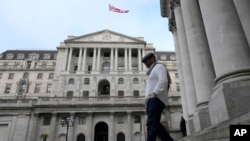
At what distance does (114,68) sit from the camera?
4938cm

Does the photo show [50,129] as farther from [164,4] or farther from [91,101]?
[164,4]

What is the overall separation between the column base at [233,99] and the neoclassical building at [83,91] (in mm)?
24194

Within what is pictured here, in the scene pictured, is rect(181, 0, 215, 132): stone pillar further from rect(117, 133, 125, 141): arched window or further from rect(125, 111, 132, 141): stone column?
rect(117, 133, 125, 141): arched window

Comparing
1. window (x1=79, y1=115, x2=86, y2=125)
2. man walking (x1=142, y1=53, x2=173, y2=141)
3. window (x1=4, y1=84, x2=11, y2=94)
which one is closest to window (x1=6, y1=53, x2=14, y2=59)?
window (x1=4, y1=84, x2=11, y2=94)

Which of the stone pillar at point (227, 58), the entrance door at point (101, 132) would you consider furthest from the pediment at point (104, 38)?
the stone pillar at point (227, 58)

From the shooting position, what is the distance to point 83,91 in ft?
148

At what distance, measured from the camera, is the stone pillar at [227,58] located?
5750 mm

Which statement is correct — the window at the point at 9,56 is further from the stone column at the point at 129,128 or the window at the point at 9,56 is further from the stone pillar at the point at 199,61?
the stone pillar at the point at 199,61

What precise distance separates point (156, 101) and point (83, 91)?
42366 millimetres

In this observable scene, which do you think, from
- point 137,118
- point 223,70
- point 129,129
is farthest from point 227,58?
point 137,118

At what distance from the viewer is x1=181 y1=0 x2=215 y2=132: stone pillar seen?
9.29 metres

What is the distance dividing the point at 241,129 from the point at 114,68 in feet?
154

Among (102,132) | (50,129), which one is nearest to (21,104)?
(50,129)

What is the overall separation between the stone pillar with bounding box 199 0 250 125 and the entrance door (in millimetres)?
34374
